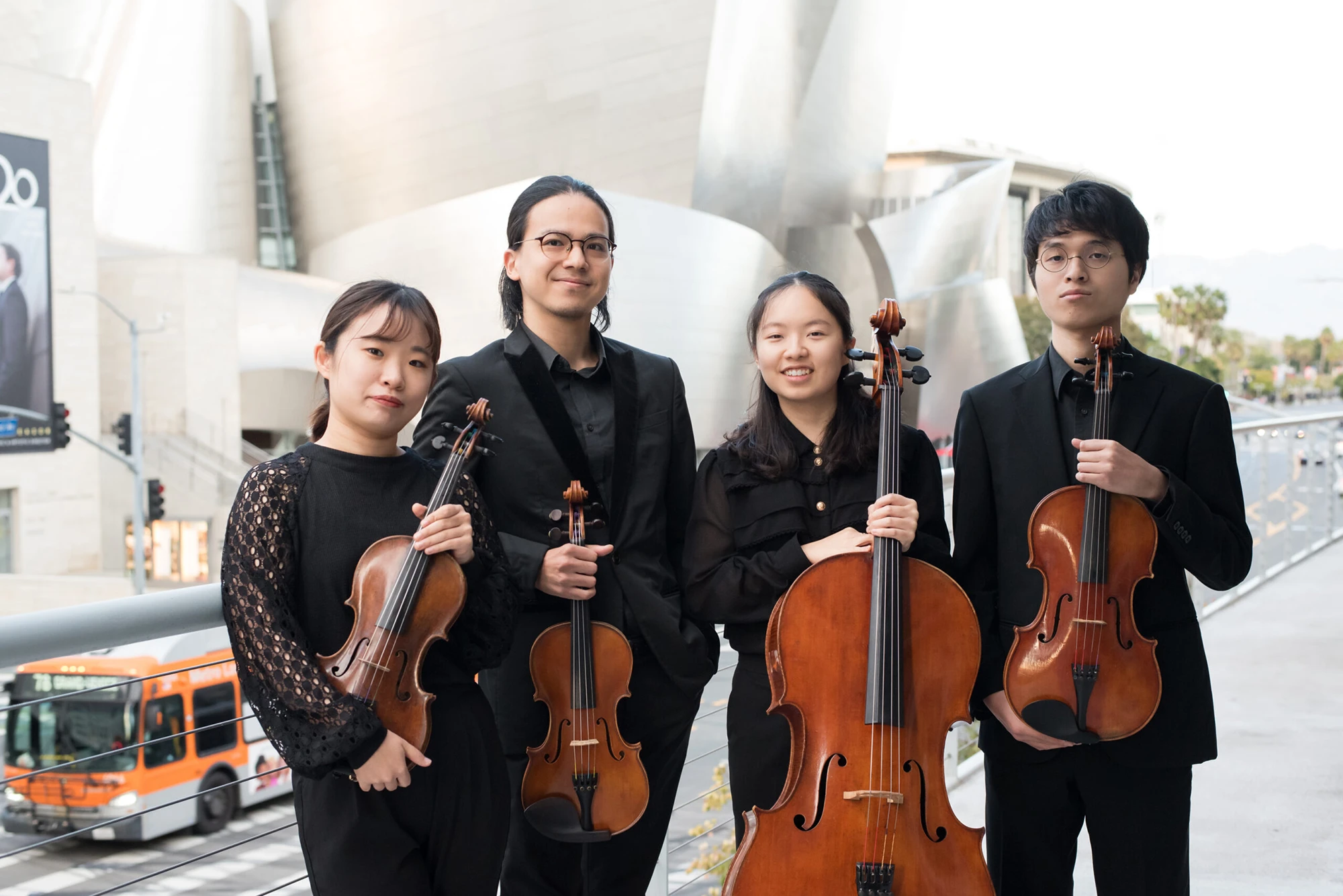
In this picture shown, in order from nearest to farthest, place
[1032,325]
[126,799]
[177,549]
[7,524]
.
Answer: [126,799] → [7,524] → [177,549] → [1032,325]

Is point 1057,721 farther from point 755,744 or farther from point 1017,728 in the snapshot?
point 755,744

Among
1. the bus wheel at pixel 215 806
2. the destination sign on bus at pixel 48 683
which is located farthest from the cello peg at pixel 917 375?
the bus wheel at pixel 215 806

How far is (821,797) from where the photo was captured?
68.8 inches

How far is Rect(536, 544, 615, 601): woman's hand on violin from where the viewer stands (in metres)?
1.87

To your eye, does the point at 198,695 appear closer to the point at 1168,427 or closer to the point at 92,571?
the point at 1168,427

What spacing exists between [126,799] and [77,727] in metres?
0.70

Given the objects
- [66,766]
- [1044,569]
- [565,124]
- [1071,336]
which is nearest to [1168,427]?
[1071,336]

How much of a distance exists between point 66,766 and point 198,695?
8.37 m

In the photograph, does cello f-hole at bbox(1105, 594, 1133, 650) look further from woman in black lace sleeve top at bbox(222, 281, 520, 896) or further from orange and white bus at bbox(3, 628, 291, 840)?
orange and white bus at bbox(3, 628, 291, 840)

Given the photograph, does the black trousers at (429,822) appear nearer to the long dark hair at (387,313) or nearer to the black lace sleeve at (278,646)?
the black lace sleeve at (278,646)

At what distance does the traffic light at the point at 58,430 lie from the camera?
738 inches

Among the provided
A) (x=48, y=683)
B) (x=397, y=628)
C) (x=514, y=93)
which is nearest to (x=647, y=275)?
(x=514, y=93)

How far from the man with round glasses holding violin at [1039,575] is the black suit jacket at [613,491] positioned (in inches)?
21.0

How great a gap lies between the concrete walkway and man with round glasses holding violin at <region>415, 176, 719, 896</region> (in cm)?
162
